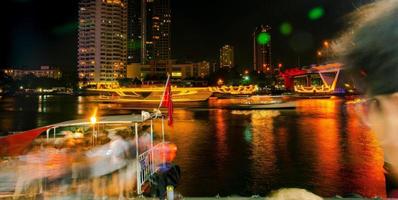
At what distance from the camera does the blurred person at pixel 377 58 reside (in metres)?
3.21

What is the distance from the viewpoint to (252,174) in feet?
37.6

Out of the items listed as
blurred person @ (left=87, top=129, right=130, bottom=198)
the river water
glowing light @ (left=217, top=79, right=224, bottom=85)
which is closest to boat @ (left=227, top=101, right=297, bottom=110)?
the river water

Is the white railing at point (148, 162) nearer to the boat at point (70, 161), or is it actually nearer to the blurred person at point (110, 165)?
the boat at point (70, 161)

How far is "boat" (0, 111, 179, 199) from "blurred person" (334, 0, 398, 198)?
4.54m

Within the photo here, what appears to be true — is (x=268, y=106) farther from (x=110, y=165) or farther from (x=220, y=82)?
(x=220, y=82)

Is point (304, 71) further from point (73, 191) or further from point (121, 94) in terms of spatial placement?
point (73, 191)

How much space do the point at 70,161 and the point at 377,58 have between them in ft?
21.9

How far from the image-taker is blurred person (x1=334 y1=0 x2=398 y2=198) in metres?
3.21

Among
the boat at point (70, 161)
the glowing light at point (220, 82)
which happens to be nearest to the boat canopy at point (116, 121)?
the boat at point (70, 161)

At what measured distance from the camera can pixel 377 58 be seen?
329 cm

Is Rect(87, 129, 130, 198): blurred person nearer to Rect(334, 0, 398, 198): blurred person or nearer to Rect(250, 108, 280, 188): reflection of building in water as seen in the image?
Rect(250, 108, 280, 188): reflection of building in water

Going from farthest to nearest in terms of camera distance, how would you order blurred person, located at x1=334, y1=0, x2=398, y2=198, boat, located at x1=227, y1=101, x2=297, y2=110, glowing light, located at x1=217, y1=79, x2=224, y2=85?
glowing light, located at x1=217, y1=79, x2=224, y2=85 < boat, located at x1=227, y1=101, x2=297, y2=110 < blurred person, located at x1=334, y1=0, x2=398, y2=198

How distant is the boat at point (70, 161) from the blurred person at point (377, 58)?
4541 mm

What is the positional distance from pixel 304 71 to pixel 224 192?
118m
